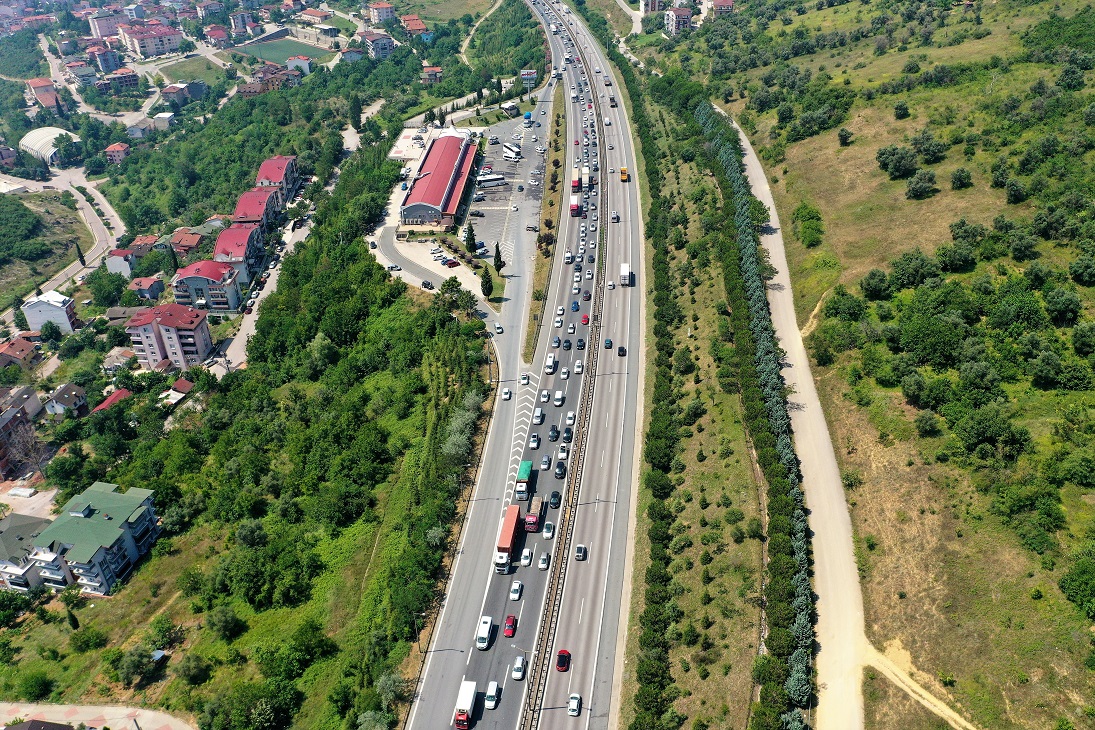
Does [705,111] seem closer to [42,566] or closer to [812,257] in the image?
[812,257]

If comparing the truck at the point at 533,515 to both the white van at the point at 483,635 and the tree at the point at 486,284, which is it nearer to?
the white van at the point at 483,635

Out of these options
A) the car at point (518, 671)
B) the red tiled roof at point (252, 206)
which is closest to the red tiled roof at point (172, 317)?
the red tiled roof at point (252, 206)

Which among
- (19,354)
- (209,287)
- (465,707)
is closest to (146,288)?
(209,287)

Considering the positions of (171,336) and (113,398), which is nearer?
(113,398)

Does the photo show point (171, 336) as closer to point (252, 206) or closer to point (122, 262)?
point (122, 262)

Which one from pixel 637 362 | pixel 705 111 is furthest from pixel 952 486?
pixel 705 111
